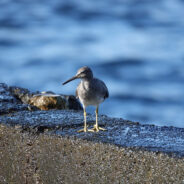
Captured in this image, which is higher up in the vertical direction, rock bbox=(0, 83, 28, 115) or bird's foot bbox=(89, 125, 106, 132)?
rock bbox=(0, 83, 28, 115)

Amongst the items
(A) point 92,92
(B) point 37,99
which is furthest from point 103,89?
(B) point 37,99

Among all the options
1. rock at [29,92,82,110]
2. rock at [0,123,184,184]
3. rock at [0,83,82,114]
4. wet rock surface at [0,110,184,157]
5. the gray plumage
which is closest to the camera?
rock at [0,123,184,184]

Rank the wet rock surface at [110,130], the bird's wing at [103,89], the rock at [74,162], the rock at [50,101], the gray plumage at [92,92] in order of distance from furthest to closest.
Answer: the rock at [50,101]
the bird's wing at [103,89]
the gray plumage at [92,92]
the wet rock surface at [110,130]
the rock at [74,162]

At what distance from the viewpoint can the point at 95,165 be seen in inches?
166

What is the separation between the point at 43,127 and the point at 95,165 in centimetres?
92

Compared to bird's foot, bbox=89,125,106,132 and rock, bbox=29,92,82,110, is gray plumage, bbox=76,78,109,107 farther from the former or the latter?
rock, bbox=29,92,82,110

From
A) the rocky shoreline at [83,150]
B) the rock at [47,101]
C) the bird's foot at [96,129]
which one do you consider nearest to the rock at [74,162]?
the rocky shoreline at [83,150]

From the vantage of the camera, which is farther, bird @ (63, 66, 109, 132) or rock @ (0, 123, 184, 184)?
bird @ (63, 66, 109, 132)

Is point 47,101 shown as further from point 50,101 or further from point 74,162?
point 74,162

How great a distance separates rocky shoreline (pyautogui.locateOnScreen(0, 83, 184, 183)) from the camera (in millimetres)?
4031

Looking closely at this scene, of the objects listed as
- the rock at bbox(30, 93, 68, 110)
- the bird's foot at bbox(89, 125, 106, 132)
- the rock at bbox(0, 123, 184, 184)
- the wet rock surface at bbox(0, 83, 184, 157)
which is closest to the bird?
the wet rock surface at bbox(0, 83, 184, 157)

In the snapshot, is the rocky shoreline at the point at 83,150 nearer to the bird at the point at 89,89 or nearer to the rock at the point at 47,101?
the bird at the point at 89,89

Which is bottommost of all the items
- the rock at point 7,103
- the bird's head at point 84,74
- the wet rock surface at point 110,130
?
the wet rock surface at point 110,130

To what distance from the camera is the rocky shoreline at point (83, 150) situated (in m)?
4.03
